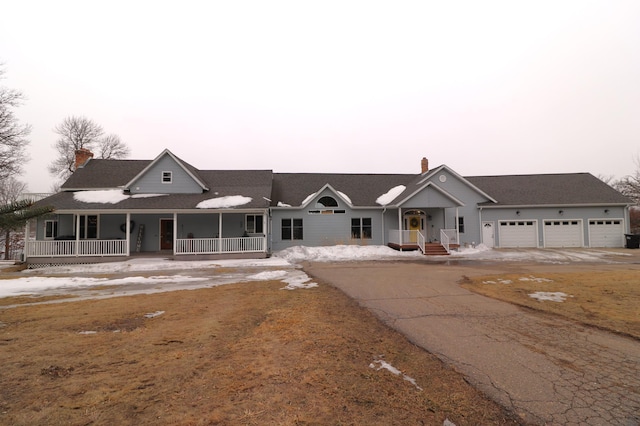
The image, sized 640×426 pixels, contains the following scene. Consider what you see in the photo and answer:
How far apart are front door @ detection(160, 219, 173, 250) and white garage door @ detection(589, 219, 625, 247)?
29.9 meters

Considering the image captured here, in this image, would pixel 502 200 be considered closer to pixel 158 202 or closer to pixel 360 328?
pixel 360 328

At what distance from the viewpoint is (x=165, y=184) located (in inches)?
785

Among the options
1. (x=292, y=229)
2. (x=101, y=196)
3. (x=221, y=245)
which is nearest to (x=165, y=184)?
(x=101, y=196)

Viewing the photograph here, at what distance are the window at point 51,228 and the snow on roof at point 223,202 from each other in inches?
372

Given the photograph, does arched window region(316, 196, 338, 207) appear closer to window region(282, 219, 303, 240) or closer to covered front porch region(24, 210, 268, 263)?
window region(282, 219, 303, 240)

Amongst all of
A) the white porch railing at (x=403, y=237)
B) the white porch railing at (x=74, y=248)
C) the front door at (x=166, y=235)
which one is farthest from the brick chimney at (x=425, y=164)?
the white porch railing at (x=74, y=248)

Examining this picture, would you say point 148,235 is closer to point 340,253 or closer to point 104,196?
point 104,196

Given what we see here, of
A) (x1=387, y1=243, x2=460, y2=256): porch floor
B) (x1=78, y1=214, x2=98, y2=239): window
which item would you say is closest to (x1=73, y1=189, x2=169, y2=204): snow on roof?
(x1=78, y1=214, x2=98, y2=239): window

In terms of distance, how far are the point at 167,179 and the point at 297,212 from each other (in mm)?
8852

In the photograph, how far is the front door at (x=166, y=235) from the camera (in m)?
19.9

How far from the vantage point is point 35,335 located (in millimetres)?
5297

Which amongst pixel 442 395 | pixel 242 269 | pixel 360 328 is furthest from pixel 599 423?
pixel 242 269

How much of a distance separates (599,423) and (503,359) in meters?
1.36

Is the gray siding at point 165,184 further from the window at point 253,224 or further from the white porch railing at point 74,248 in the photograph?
the white porch railing at point 74,248
